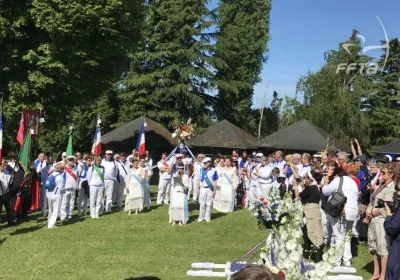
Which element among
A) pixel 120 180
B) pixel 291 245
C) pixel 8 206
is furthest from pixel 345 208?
pixel 120 180

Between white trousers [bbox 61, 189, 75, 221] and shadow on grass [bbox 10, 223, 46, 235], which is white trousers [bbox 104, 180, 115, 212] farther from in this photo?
shadow on grass [bbox 10, 223, 46, 235]

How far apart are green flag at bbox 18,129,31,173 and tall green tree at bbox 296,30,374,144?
113ft

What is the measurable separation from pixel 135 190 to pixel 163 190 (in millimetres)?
2779

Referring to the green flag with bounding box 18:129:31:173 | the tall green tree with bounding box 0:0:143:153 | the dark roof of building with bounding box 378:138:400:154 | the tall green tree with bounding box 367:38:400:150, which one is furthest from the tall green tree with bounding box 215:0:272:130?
the green flag with bounding box 18:129:31:173

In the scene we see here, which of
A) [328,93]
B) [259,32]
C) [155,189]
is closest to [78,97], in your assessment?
[155,189]

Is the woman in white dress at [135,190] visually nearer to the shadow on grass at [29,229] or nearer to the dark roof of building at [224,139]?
the shadow on grass at [29,229]

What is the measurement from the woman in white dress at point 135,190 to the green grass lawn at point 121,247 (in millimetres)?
993

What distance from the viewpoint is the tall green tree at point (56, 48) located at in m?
23.4

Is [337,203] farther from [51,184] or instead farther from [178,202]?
[51,184]

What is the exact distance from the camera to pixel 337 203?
9211 millimetres

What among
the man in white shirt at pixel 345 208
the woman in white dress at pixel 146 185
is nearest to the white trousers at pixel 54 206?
the woman in white dress at pixel 146 185

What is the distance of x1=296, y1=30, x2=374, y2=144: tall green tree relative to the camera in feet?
145

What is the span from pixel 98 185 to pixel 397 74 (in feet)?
132

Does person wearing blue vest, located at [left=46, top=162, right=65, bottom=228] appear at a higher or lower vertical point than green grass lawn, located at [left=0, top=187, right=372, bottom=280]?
higher
